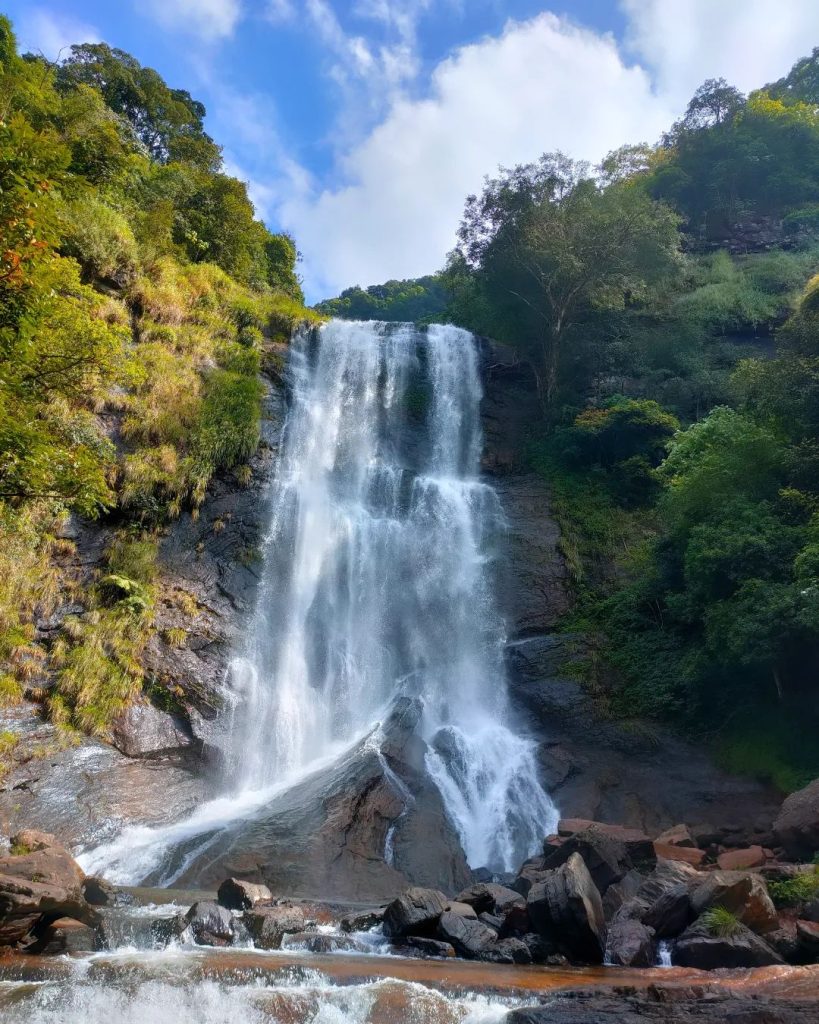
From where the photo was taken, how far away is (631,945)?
7.57m

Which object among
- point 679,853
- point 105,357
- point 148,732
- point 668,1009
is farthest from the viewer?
point 148,732

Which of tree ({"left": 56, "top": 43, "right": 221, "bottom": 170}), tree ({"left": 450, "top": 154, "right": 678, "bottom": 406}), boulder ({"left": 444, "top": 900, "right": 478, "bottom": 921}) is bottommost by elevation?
boulder ({"left": 444, "top": 900, "right": 478, "bottom": 921})

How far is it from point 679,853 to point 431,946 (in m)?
5.00

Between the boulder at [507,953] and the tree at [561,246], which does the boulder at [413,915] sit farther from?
the tree at [561,246]

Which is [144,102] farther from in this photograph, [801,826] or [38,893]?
[801,826]

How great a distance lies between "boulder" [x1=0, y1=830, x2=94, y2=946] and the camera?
7077 mm

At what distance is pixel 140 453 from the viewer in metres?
18.0

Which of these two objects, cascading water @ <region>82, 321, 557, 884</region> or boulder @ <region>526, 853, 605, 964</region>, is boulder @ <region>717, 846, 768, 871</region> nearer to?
boulder @ <region>526, 853, 605, 964</region>

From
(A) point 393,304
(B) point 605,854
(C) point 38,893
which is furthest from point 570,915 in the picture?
(A) point 393,304

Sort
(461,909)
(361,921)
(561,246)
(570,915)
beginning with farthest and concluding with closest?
(561,246) < (361,921) < (461,909) < (570,915)

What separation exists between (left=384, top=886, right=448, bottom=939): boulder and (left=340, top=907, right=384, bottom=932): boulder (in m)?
0.29

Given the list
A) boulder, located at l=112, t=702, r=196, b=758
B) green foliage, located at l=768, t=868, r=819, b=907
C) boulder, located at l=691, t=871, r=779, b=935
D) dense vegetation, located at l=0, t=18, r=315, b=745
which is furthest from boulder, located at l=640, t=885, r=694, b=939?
boulder, located at l=112, t=702, r=196, b=758

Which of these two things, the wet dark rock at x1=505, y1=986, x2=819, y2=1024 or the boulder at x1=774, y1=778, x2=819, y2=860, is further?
the boulder at x1=774, y1=778, x2=819, y2=860

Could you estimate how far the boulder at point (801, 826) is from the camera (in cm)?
968
